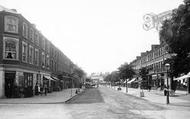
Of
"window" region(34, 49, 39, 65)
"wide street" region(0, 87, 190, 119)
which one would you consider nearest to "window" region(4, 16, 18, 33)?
"window" region(34, 49, 39, 65)

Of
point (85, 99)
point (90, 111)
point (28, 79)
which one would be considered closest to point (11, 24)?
point (28, 79)

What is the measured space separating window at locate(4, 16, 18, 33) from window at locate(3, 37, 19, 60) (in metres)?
1.10

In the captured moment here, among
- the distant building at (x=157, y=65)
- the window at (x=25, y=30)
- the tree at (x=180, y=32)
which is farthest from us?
the distant building at (x=157, y=65)

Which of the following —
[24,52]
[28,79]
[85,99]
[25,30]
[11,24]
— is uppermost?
[11,24]

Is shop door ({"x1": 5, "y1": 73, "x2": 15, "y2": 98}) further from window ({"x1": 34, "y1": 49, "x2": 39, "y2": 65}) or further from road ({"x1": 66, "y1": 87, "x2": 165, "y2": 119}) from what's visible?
road ({"x1": 66, "y1": 87, "x2": 165, "y2": 119})

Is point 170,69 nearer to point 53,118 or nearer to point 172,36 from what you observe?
point 172,36

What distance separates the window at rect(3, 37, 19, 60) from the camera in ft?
104

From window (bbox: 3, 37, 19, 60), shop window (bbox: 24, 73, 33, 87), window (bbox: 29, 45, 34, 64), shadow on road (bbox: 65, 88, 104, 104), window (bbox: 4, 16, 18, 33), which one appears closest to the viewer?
shadow on road (bbox: 65, 88, 104, 104)

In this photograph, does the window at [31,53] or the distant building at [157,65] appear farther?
the distant building at [157,65]

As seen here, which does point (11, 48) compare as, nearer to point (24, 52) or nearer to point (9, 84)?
point (24, 52)

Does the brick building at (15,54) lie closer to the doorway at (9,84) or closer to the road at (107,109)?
the doorway at (9,84)

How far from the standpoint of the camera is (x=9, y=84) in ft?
104

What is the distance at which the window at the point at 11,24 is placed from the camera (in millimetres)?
32000

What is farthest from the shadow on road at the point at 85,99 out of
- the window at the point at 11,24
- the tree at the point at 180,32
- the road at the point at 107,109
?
the window at the point at 11,24
